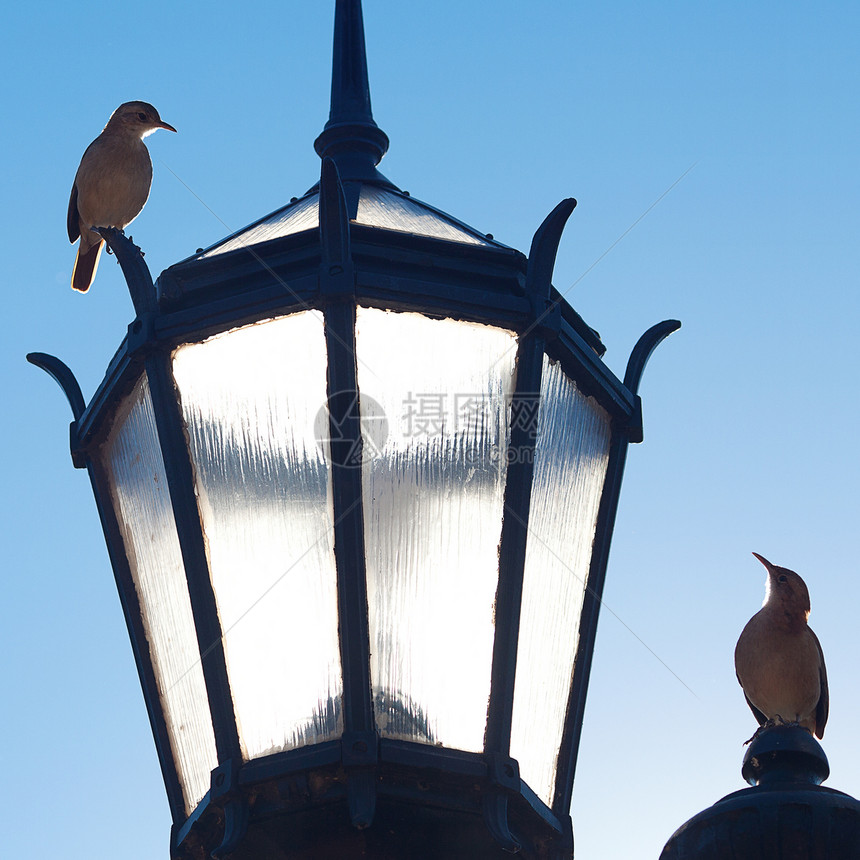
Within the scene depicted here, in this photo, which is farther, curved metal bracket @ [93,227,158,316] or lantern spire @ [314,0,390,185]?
lantern spire @ [314,0,390,185]

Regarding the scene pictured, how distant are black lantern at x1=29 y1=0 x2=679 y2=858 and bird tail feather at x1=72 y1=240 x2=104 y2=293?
1.80m

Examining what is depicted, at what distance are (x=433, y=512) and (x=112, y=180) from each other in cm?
210

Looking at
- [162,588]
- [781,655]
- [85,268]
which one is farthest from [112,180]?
[781,655]

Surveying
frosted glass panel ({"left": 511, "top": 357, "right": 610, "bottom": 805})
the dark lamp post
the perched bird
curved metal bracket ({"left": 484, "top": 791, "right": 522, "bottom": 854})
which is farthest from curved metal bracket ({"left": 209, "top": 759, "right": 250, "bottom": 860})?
the perched bird

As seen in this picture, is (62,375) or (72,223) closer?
(62,375)

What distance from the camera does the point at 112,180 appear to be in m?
4.36

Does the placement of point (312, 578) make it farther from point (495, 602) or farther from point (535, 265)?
point (535, 265)

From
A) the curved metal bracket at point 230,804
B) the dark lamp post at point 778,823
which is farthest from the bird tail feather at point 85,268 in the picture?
the dark lamp post at point 778,823

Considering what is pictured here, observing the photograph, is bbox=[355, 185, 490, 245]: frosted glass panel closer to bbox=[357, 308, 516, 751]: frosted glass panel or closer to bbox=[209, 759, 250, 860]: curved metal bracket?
bbox=[357, 308, 516, 751]: frosted glass panel

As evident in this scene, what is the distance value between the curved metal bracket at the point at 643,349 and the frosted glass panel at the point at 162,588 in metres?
1.34

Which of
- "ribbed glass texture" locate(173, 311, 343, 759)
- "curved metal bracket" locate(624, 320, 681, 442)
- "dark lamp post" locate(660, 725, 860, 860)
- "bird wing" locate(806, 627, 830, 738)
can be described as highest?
"curved metal bracket" locate(624, 320, 681, 442)

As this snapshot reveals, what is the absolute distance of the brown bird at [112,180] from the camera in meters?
4.36

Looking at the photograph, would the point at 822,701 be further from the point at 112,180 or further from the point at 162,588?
the point at 112,180

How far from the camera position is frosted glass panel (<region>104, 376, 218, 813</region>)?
3.06 metres
